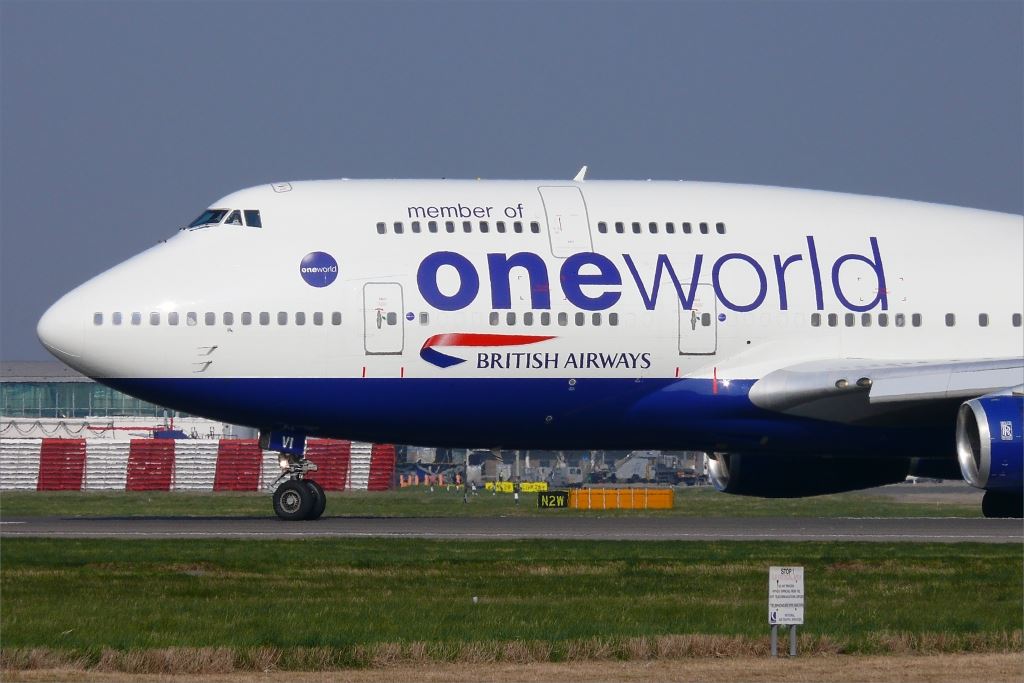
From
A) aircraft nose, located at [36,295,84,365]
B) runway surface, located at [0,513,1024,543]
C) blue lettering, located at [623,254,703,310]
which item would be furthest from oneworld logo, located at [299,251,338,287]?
blue lettering, located at [623,254,703,310]

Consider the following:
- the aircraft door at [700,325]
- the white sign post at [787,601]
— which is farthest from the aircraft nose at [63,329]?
the white sign post at [787,601]

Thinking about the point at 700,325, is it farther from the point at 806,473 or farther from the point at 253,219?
the point at 253,219

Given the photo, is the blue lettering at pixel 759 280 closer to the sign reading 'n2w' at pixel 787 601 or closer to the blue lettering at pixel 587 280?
the blue lettering at pixel 587 280

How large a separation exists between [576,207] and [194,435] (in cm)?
6076

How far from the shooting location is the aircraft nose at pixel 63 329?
29438mm

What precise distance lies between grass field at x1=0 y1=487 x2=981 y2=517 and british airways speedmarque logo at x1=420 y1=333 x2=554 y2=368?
6.86m

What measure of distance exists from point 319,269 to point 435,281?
213cm

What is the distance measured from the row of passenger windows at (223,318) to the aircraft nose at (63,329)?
37 cm

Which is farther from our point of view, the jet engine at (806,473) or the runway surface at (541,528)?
the jet engine at (806,473)

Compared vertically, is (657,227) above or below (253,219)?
above

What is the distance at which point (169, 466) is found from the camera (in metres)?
55.8

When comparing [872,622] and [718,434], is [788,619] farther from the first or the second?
[718,434]

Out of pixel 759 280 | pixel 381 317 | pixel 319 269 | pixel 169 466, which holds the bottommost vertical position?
pixel 169 466

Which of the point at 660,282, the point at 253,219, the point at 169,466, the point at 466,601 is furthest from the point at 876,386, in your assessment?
the point at 169,466
